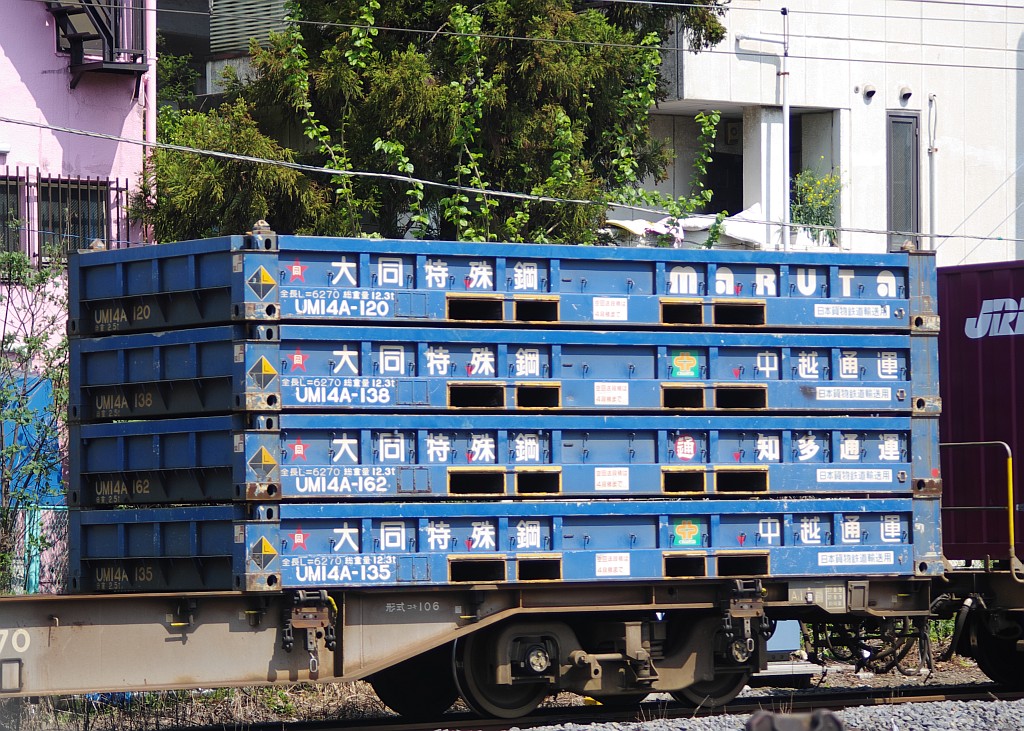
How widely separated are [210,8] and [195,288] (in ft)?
51.9

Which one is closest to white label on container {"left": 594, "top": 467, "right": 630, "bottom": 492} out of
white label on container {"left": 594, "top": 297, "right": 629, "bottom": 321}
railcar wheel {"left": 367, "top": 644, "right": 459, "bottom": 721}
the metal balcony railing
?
white label on container {"left": 594, "top": 297, "right": 629, "bottom": 321}

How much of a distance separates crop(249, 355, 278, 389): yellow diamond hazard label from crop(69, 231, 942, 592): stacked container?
0.02m

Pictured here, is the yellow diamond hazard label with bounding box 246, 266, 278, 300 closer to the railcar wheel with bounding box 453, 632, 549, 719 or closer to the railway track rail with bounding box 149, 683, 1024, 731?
the railcar wheel with bounding box 453, 632, 549, 719

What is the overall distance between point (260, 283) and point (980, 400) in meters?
6.50

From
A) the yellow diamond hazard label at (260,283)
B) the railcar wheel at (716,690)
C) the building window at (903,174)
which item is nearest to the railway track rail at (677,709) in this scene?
the railcar wheel at (716,690)

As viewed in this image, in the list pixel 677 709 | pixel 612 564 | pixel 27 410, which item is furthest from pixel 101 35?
pixel 677 709

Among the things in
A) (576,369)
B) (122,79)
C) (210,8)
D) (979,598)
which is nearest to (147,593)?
(576,369)

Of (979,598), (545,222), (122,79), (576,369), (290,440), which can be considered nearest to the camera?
(290,440)

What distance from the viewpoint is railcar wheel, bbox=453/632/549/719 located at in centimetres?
1035

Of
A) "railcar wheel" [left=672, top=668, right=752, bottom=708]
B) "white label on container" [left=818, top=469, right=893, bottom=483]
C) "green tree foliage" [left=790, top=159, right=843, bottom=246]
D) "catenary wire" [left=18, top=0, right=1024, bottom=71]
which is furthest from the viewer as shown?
"green tree foliage" [left=790, top=159, right=843, bottom=246]

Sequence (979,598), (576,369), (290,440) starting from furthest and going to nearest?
(979,598)
(576,369)
(290,440)

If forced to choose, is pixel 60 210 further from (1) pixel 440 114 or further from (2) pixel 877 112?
(2) pixel 877 112

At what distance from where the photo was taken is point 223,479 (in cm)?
959

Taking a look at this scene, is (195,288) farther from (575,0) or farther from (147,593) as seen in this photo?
(575,0)
